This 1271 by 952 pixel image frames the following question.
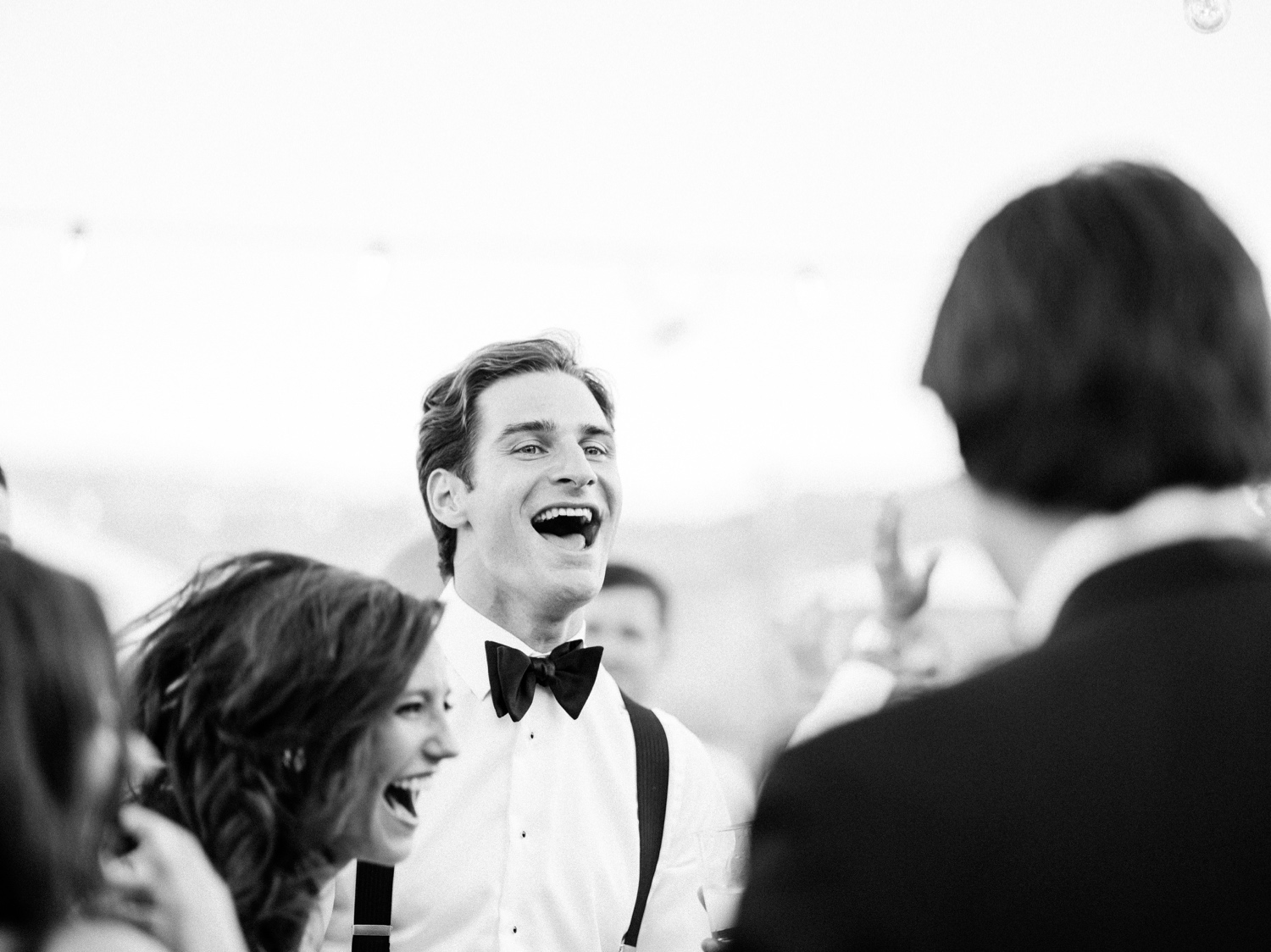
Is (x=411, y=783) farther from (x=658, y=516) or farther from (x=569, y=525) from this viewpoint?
(x=658, y=516)

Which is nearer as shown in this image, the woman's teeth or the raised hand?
the woman's teeth

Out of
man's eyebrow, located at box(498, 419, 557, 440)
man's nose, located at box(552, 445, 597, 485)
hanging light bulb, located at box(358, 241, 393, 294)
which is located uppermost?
hanging light bulb, located at box(358, 241, 393, 294)

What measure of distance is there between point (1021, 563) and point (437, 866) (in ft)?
3.75

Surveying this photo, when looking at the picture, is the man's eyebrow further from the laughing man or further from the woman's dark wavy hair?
the woman's dark wavy hair

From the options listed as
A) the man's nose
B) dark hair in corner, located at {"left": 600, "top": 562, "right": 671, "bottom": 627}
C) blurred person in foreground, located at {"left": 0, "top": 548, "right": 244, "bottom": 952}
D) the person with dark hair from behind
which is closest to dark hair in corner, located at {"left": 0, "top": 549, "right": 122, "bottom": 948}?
blurred person in foreground, located at {"left": 0, "top": 548, "right": 244, "bottom": 952}

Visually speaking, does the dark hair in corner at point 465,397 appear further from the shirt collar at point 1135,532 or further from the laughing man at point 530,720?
the shirt collar at point 1135,532

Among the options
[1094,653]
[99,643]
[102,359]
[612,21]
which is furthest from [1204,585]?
[102,359]

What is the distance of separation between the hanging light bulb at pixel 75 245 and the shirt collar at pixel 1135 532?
4365 millimetres

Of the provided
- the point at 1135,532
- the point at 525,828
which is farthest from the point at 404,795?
the point at 1135,532

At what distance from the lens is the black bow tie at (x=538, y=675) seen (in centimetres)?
194

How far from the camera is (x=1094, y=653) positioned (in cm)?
80

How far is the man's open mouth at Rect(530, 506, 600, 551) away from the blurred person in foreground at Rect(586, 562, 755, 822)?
126 cm

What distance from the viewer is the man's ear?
2.18 metres

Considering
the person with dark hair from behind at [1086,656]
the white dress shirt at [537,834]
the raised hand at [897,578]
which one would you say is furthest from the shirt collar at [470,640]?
the person with dark hair from behind at [1086,656]
